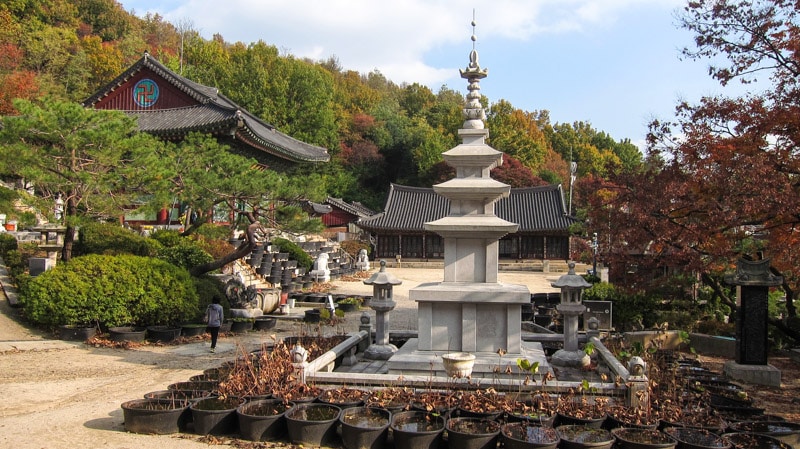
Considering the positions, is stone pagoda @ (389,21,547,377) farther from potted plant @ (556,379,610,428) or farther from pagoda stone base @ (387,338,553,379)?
potted plant @ (556,379,610,428)

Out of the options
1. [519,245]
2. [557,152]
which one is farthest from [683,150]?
[557,152]

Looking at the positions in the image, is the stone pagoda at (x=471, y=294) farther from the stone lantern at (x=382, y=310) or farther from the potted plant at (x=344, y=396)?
the potted plant at (x=344, y=396)

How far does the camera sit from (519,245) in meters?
43.2

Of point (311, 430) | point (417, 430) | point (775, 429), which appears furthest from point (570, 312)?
point (311, 430)

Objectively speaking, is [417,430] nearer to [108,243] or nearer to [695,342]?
[695,342]

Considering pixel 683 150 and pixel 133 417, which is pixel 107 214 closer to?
pixel 133 417

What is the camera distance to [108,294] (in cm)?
1383

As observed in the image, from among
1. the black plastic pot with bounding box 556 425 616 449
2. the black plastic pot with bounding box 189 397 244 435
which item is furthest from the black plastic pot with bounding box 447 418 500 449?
the black plastic pot with bounding box 189 397 244 435

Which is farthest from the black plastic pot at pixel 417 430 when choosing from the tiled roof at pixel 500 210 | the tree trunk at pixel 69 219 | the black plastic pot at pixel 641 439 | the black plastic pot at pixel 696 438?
the tiled roof at pixel 500 210

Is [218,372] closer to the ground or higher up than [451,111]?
closer to the ground

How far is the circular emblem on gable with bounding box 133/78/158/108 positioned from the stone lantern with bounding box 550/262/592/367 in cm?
2628

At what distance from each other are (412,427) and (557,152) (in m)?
67.2

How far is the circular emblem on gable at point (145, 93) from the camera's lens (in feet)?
102

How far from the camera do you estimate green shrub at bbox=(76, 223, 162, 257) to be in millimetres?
18234
